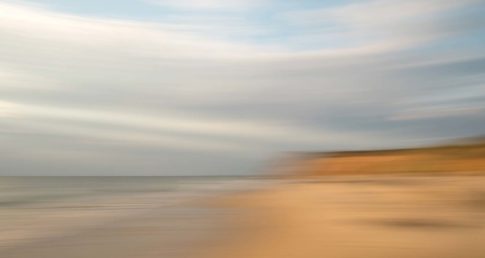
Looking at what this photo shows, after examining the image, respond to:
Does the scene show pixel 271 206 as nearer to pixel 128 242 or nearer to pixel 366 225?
pixel 366 225

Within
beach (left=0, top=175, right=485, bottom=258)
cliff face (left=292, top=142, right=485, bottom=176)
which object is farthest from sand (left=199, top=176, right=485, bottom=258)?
cliff face (left=292, top=142, right=485, bottom=176)

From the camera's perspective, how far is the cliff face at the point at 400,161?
Result: 4809cm

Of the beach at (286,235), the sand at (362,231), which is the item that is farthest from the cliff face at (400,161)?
the beach at (286,235)

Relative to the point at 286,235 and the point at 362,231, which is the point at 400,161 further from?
the point at 286,235

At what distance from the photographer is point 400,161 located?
57688 mm

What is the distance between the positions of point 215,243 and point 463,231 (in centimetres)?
322

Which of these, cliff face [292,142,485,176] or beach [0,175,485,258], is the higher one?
cliff face [292,142,485,176]

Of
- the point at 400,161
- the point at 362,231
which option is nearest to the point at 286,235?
the point at 362,231

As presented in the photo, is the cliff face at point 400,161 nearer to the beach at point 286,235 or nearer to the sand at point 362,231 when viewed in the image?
the sand at point 362,231

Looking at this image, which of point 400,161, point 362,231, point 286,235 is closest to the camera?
point 286,235

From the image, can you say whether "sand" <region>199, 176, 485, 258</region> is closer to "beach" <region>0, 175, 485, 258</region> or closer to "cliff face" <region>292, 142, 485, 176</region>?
"beach" <region>0, 175, 485, 258</region>

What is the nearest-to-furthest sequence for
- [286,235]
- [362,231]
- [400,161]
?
[286,235] < [362,231] < [400,161]

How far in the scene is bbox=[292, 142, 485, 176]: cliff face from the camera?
48094 mm

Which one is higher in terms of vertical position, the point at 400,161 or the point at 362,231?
the point at 400,161
